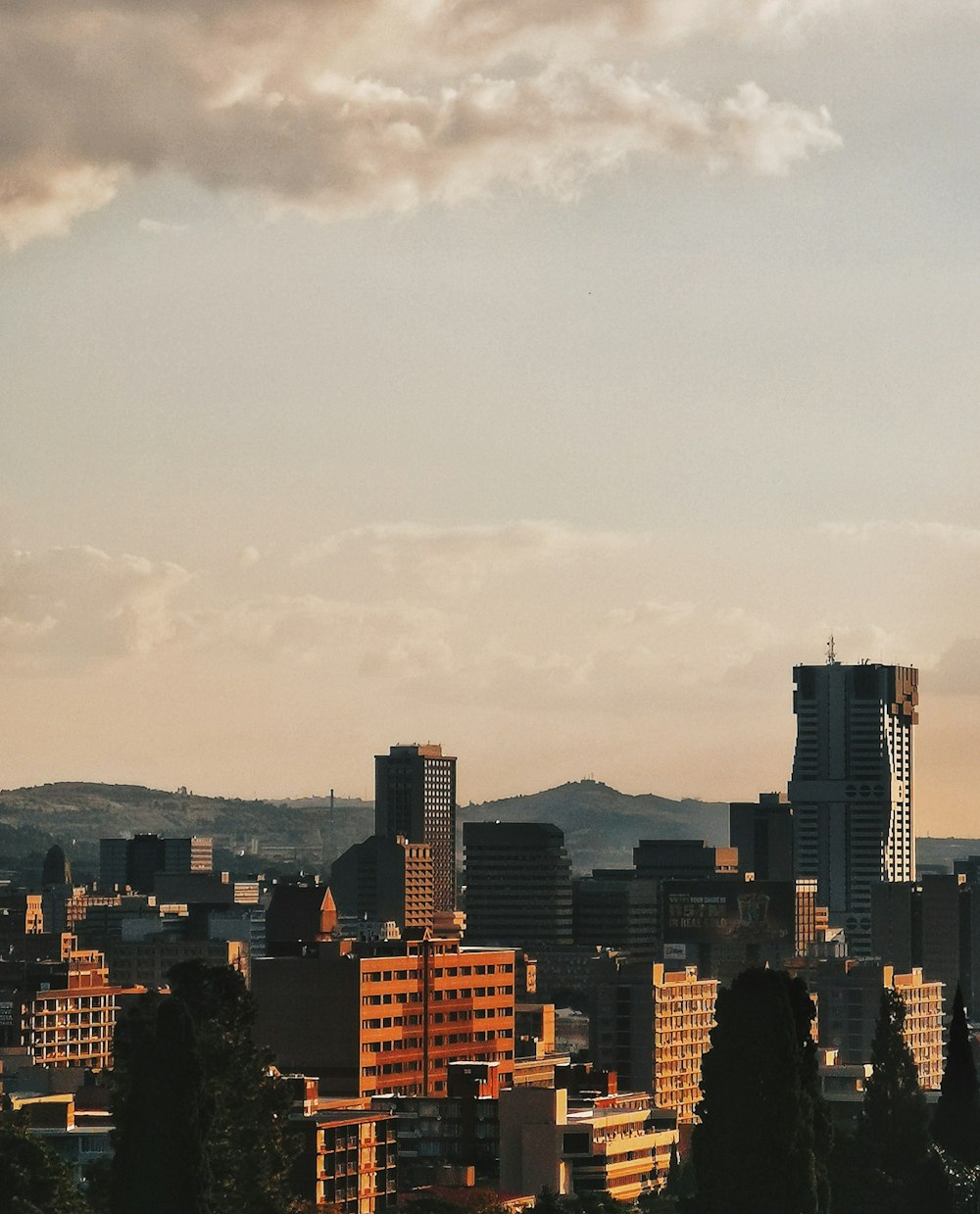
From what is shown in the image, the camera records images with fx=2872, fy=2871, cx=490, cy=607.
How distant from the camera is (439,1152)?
176 meters

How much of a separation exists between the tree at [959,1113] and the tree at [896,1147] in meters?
1.24

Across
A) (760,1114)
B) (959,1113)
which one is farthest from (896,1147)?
(760,1114)

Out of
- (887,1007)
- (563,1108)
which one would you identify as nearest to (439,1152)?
(563,1108)

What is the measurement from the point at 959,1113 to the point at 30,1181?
56.3 metres

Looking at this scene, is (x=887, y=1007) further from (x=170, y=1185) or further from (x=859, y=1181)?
(x=170, y=1185)

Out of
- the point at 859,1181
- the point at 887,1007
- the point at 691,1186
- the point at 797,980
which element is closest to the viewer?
the point at 797,980

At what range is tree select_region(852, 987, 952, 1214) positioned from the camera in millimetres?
128625

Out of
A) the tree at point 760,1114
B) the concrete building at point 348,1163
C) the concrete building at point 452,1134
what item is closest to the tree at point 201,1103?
the tree at point 760,1114

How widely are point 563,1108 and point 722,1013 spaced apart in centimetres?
6241

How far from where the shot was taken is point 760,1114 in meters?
110

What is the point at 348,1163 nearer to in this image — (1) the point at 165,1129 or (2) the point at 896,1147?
(2) the point at 896,1147

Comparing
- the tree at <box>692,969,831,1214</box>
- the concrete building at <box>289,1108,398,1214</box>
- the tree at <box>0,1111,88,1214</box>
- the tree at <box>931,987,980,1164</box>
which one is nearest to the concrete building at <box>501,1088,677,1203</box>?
the concrete building at <box>289,1108,398,1214</box>

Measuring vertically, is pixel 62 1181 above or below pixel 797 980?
below

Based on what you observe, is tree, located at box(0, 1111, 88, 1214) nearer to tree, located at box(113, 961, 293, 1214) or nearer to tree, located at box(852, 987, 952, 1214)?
tree, located at box(113, 961, 293, 1214)
